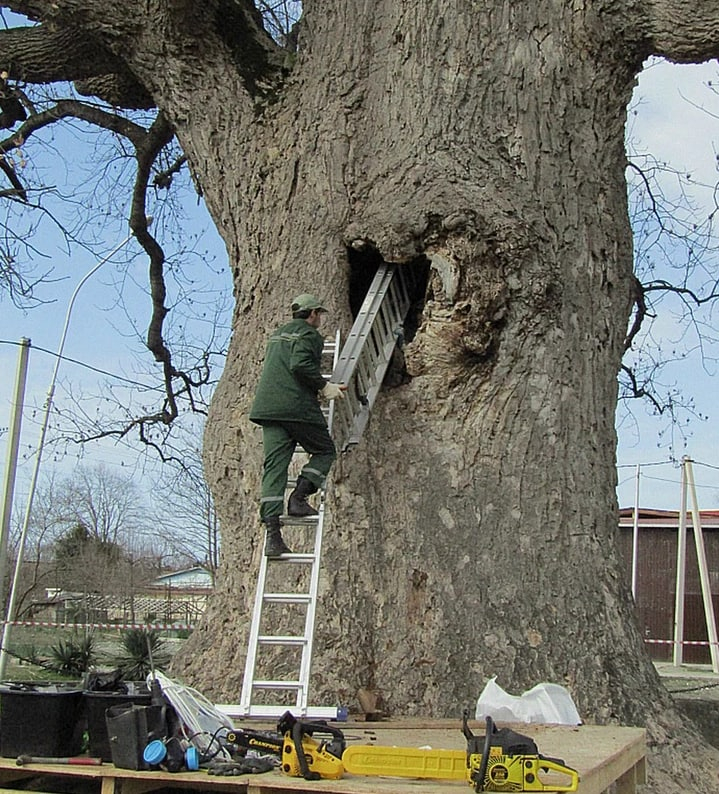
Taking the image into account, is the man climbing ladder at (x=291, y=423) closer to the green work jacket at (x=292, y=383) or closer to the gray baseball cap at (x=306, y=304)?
the green work jacket at (x=292, y=383)

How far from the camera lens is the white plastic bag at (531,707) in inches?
193

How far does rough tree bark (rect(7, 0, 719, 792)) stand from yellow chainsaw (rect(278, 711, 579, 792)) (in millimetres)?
1635

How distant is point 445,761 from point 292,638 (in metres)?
1.48

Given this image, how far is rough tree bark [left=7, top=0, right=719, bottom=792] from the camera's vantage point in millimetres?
5488

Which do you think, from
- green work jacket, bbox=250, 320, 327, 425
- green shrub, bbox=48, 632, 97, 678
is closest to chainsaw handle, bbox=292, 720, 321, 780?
green work jacket, bbox=250, 320, 327, 425

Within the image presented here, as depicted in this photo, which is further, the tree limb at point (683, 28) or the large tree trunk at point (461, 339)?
the tree limb at point (683, 28)

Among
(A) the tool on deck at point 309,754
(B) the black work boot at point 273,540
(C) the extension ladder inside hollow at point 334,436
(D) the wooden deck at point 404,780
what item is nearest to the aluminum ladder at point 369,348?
(C) the extension ladder inside hollow at point 334,436

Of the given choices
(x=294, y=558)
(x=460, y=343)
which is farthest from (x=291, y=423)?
(x=460, y=343)

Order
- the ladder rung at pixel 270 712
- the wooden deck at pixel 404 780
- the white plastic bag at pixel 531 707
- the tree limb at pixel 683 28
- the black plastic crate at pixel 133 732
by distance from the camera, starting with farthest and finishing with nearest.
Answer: the tree limb at pixel 683 28
the white plastic bag at pixel 531 707
the ladder rung at pixel 270 712
the black plastic crate at pixel 133 732
the wooden deck at pixel 404 780

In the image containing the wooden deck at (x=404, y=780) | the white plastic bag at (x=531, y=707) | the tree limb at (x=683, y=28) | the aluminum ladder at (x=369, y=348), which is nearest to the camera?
the wooden deck at (x=404, y=780)

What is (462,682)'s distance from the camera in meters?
5.33

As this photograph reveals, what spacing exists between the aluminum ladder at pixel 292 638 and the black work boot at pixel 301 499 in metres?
0.06

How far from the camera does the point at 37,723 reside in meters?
3.98

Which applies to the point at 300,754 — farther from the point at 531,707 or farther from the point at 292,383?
the point at 292,383
